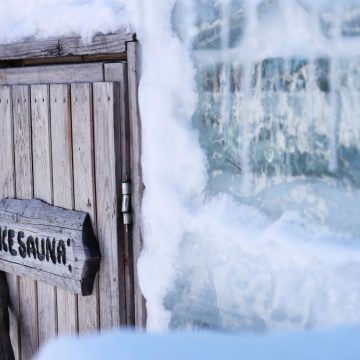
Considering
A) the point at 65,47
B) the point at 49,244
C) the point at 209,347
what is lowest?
the point at 49,244

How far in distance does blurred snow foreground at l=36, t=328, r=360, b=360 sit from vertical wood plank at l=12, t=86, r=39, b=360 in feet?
7.07

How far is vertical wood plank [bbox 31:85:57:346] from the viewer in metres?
3.60

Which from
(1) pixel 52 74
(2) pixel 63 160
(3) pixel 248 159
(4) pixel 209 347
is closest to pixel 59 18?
(1) pixel 52 74

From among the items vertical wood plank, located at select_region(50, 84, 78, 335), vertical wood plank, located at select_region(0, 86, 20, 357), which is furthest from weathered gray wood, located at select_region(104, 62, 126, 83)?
vertical wood plank, located at select_region(0, 86, 20, 357)

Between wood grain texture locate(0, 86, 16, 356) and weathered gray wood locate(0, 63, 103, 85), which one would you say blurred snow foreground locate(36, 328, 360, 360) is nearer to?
weathered gray wood locate(0, 63, 103, 85)

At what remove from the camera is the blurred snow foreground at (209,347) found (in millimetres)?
1484

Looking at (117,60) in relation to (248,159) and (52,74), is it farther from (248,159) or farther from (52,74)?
(248,159)

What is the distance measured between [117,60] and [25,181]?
2.59 feet

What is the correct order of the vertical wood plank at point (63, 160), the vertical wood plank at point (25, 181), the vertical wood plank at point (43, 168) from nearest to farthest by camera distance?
the vertical wood plank at point (63, 160), the vertical wood plank at point (43, 168), the vertical wood plank at point (25, 181)

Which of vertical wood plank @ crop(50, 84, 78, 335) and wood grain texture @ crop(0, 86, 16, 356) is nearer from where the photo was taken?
vertical wood plank @ crop(50, 84, 78, 335)

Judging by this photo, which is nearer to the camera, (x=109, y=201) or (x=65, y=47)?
(x=109, y=201)

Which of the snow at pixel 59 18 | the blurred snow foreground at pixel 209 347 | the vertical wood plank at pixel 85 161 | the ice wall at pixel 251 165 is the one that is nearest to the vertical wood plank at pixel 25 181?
the snow at pixel 59 18

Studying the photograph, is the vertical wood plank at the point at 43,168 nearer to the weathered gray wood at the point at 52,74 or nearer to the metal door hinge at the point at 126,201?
the weathered gray wood at the point at 52,74

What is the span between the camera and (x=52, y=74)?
11.8ft
